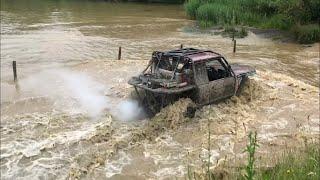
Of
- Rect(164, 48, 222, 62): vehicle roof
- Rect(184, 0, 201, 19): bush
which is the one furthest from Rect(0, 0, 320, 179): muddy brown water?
Rect(184, 0, 201, 19): bush

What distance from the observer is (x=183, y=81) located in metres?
12.7

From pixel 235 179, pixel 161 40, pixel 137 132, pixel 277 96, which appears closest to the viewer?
pixel 235 179

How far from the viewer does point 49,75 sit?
19.3 meters

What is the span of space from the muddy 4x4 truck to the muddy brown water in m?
0.44

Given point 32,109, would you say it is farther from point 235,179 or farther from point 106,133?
point 235,179

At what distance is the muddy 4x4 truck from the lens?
12.6m

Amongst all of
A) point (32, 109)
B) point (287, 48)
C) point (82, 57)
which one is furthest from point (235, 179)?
point (287, 48)

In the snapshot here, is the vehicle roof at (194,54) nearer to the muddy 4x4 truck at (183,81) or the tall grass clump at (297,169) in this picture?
the muddy 4x4 truck at (183,81)

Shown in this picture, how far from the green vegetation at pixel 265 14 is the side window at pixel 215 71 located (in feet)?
50.1

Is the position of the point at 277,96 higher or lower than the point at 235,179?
lower

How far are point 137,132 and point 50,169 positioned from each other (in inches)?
105

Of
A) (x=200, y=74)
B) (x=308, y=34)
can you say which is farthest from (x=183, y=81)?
(x=308, y=34)

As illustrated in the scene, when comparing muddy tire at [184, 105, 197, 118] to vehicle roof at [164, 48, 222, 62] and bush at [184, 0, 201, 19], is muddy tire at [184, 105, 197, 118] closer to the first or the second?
vehicle roof at [164, 48, 222, 62]

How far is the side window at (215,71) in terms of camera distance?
1407 centimetres
